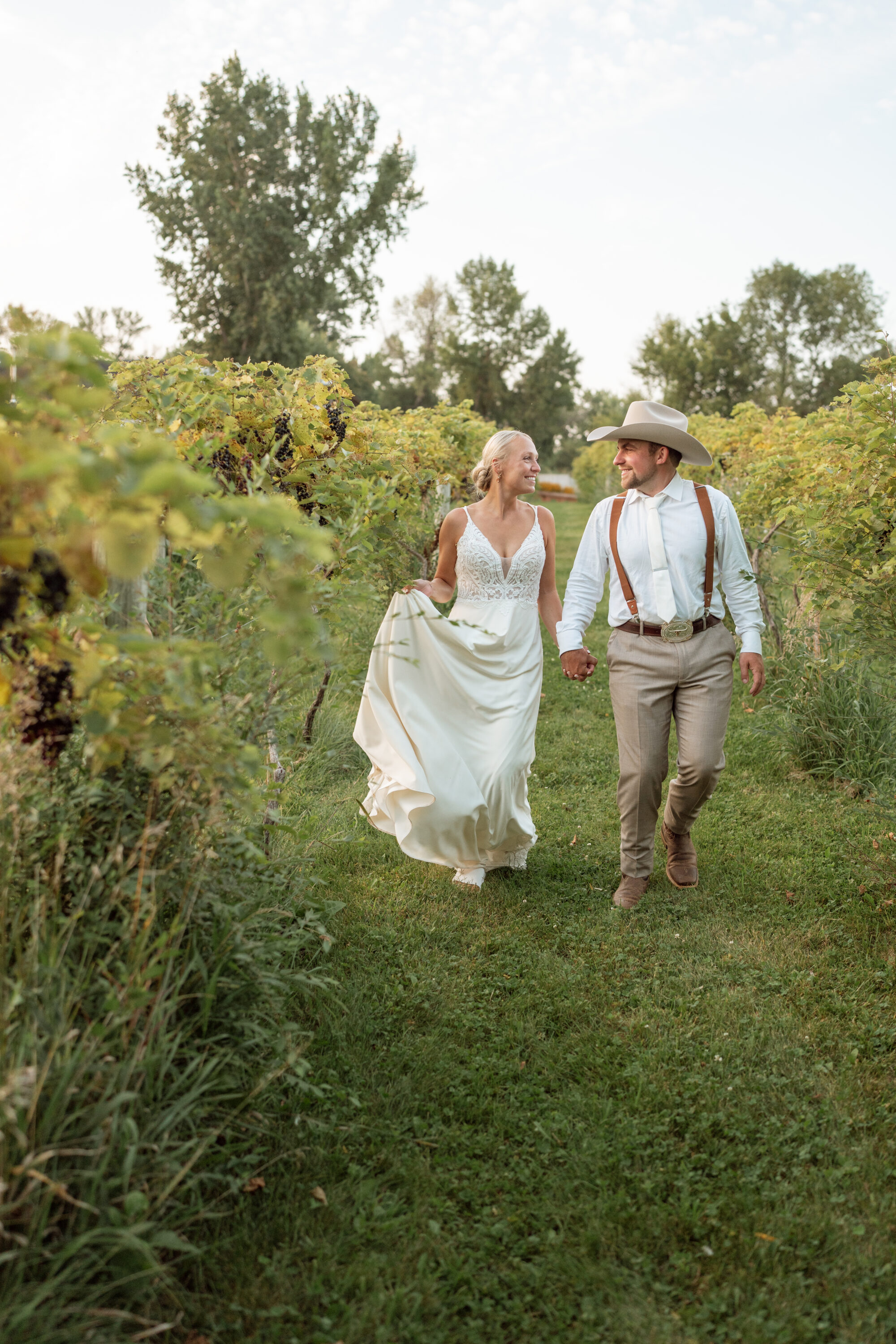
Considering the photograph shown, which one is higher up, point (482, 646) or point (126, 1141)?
point (482, 646)

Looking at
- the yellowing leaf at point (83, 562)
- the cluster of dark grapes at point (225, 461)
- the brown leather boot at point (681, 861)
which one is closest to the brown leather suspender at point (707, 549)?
the brown leather boot at point (681, 861)

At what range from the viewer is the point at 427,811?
176 inches

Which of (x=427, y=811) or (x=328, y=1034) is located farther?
(x=427, y=811)

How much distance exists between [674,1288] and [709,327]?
6054cm

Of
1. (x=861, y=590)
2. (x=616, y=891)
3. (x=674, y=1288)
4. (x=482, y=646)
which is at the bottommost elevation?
(x=674, y=1288)

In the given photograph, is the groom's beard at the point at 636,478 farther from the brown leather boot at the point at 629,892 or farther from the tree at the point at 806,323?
the tree at the point at 806,323

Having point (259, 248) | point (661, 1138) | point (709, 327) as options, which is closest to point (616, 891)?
point (661, 1138)

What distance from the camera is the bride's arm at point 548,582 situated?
17.0 feet

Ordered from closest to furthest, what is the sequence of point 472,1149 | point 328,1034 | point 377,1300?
point 377,1300, point 472,1149, point 328,1034

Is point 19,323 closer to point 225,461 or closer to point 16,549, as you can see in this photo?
point 16,549

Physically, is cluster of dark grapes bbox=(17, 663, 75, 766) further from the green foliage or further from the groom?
the groom

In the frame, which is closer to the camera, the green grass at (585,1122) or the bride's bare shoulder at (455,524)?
the green grass at (585,1122)

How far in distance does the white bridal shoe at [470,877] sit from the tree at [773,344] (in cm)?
5497

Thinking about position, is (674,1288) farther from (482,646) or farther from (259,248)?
(259,248)
